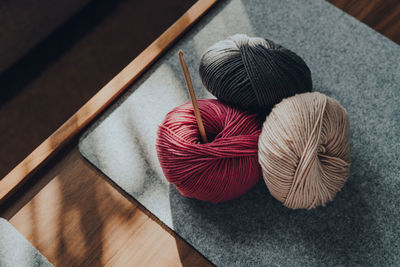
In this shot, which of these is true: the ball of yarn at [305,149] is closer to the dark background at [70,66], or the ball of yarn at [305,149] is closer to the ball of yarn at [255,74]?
the ball of yarn at [255,74]

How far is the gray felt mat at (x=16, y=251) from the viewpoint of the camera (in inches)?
21.9

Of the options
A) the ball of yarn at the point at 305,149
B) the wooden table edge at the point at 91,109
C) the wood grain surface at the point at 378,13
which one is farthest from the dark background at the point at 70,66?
the ball of yarn at the point at 305,149

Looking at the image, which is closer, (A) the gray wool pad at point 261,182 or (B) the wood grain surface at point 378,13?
(A) the gray wool pad at point 261,182

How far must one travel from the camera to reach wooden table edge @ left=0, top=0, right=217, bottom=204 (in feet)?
1.95

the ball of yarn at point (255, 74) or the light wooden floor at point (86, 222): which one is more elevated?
the ball of yarn at point (255, 74)

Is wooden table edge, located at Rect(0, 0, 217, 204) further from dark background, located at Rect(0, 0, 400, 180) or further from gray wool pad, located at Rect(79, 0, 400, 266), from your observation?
dark background, located at Rect(0, 0, 400, 180)

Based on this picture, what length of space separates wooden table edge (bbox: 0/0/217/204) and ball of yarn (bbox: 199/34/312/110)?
17 cm

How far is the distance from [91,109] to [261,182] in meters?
0.29

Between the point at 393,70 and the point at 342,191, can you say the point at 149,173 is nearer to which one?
the point at 342,191

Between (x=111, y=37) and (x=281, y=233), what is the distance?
0.67 m

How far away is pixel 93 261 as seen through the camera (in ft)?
1.80

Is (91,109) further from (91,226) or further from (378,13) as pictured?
(378,13)

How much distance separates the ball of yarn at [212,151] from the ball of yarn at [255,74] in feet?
0.07

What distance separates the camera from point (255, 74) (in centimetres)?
49
